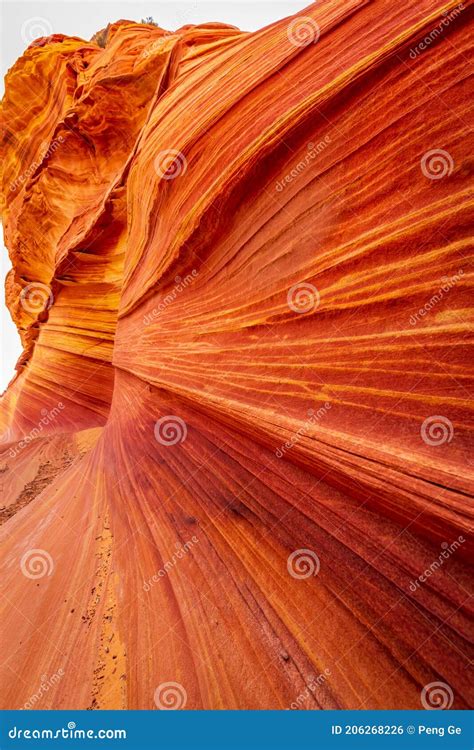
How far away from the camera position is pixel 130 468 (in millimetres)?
3346

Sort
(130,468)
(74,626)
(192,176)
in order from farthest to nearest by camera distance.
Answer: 1. (192,176)
2. (130,468)
3. (74,626)

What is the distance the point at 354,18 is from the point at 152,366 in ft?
10.8

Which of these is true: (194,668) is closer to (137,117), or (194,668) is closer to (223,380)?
(223,380)

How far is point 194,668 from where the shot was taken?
1620mm

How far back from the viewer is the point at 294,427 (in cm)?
189

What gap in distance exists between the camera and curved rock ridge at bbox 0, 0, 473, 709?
1419mm

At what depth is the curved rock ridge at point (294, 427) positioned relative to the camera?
142cm

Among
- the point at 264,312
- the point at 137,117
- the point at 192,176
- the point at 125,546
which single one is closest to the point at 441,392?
the point at 264,312

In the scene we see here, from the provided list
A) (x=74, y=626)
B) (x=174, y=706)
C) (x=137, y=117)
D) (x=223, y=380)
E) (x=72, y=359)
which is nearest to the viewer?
(x=174, y=706)

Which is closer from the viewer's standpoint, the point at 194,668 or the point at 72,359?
the point at 194,668

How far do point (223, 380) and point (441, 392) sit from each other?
149 centimetres

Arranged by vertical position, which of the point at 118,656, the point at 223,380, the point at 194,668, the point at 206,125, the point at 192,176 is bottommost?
the point at 118,656

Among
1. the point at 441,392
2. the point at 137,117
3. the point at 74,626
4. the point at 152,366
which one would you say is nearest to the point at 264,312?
the point at 441,392

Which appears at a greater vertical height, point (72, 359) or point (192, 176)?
point (192, 176)
